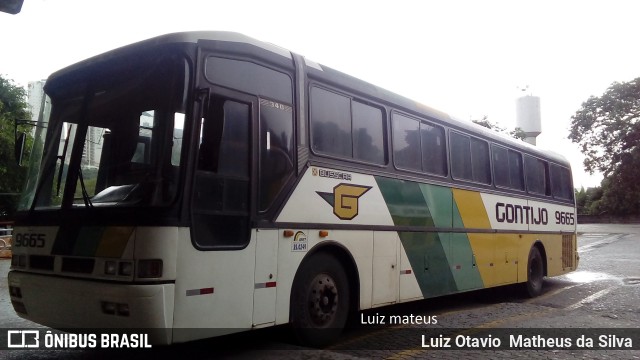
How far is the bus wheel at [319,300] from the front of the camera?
553 cm

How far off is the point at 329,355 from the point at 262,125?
2535 mm

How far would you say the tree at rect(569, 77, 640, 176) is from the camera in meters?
42.3

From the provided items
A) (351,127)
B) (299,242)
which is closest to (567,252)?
(351,127)

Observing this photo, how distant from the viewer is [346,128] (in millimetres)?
6484

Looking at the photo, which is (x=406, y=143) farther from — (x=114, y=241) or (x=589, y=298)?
(x=589, y=298)

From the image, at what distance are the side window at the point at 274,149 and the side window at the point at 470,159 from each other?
12.9 feet

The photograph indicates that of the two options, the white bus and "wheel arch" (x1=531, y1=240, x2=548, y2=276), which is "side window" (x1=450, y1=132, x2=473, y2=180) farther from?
"wheel arch" (x1=531, y1=240, x2=548, y2=276)

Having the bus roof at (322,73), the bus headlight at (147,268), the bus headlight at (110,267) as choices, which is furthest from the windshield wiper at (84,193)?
the bus roof at (322,73)

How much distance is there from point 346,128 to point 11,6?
3728mm

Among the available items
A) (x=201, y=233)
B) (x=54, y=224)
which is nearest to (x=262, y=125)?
(x=201, y=233)

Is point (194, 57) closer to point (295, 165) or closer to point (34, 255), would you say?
point (295, 165)

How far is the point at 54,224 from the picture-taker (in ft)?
16.1

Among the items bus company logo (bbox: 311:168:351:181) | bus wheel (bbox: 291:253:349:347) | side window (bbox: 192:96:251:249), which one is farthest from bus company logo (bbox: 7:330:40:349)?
bus company logo (bbox: 311:168:351:181)

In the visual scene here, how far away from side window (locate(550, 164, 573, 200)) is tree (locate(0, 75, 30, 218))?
21.4m
